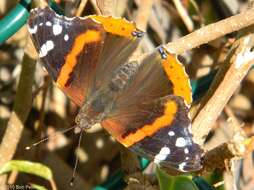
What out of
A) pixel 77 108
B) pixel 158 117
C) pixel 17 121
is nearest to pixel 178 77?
pixel 158 117

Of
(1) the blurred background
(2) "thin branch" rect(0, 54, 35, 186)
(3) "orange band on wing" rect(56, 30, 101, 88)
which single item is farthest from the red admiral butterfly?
(1) the blurred background

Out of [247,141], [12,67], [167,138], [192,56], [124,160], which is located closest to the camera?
[247,141]

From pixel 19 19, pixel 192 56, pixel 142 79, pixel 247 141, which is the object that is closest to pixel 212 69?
pixel 192 56

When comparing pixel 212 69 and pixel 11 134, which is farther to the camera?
pixel 212 69

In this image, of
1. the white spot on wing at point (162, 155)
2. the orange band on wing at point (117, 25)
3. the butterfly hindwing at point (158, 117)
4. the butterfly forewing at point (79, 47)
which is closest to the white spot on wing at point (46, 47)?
the butterfly forewing at point (79, 47)

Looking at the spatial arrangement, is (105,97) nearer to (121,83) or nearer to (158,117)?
(121,83)

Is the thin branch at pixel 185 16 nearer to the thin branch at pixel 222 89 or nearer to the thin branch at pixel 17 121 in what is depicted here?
the thin branch at pixel 222 89

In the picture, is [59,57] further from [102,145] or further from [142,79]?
[102,145]
